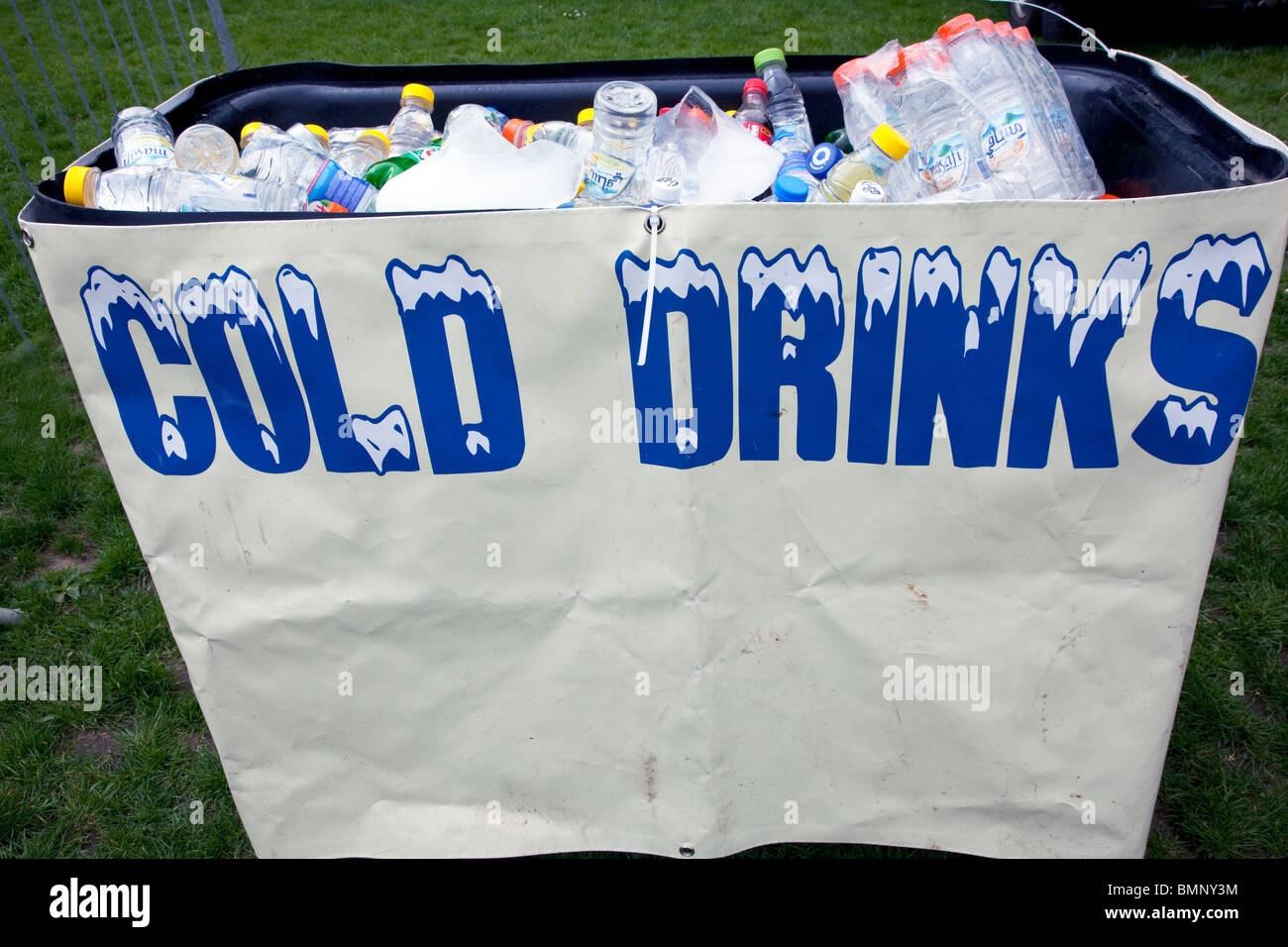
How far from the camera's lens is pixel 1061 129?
1759 mm

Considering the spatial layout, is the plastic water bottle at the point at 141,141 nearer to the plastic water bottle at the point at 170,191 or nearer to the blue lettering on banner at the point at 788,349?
the plastic water bottle at the point at 170,191

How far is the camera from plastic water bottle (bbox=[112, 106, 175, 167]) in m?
1.75

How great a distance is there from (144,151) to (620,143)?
957 millimetres

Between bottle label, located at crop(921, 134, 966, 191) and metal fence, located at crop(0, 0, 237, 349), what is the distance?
374cm

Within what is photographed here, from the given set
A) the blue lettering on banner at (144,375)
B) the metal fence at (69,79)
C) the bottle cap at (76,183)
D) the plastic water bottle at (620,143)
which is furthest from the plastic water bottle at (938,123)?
the metal fence at (69,79)

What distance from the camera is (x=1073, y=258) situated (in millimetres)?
1342

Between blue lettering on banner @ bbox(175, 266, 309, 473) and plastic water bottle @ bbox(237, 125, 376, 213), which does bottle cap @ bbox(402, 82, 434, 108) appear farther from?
blue lettering on banner @ bbox(175, 266, 309, 473)

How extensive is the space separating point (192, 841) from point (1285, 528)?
10.5ft

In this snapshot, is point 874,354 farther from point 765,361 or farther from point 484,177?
point 484,177

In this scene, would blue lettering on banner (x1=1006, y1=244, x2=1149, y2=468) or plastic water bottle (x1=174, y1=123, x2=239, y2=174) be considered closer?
blue lettering on banner (x1=1006, y1=244, x2=1149, y2=468)

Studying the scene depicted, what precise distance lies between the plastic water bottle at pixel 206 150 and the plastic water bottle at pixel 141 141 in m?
0.04

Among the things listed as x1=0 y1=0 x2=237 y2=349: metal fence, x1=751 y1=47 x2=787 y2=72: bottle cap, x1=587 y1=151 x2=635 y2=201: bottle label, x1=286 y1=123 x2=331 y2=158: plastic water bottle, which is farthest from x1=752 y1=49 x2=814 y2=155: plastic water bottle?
x1=0 y1=0 x2=237 y2=349: metal fence

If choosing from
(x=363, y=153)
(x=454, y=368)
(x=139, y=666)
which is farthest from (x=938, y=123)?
(x=139, y=666)
